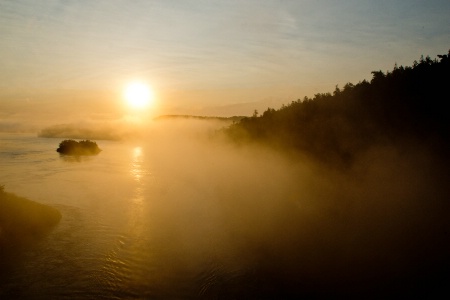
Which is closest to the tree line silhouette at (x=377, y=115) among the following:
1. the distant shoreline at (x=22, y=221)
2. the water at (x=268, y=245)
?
the water at (x=268, y=245)

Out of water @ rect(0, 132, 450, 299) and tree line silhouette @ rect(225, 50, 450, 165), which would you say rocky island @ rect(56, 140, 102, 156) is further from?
tree line silhouette @ rect(225, 50, 450, 165)

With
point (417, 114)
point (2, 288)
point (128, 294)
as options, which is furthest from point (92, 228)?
point (417, 114)

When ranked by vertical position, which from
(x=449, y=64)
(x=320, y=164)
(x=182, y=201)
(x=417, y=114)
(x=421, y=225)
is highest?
(x=449, y=64)

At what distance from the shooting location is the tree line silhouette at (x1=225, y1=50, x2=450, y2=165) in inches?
890

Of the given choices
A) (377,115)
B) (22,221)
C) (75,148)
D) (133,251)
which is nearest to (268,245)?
(133,251)

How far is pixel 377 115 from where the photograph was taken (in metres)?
27.8

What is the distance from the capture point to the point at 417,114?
23656mm

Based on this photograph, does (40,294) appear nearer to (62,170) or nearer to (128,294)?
(128,294)

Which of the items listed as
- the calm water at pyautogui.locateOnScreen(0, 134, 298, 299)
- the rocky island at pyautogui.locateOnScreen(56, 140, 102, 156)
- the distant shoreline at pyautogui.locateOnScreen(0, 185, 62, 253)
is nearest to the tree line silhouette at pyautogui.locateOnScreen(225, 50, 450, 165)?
the calm water at pyautogui.locateOnScreen(0, 134, 298, 299)

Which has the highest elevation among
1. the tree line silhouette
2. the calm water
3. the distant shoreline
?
the tree line silhouette

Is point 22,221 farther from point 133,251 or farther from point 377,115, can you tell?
point 377,115

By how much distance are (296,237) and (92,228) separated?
1855 centimetres

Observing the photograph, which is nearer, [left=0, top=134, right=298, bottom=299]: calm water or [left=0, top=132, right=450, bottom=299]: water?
[left=0, top=132, right=450, bottom=299]: water

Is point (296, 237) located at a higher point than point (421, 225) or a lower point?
lower
